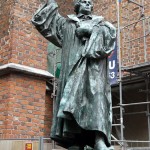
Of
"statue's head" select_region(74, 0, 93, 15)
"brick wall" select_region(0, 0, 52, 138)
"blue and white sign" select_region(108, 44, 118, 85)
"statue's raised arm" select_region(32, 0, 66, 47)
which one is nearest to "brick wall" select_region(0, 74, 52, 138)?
"brick wall" select_region(0, 0, 52, 138)

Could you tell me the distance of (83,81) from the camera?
3160mm

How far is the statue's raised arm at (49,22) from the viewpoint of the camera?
3502mm

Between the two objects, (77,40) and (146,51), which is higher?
(146,51)

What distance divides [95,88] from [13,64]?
11.7ft

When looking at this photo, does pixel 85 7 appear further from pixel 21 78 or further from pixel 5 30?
pixel 5 30

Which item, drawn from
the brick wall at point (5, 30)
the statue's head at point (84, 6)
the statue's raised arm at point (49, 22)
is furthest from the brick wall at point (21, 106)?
the statue's head at point (84, 6)

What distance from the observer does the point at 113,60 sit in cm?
780

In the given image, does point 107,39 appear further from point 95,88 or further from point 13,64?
point 13,64

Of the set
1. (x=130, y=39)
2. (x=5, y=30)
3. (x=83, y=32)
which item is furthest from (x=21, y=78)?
(x=83, y=32)

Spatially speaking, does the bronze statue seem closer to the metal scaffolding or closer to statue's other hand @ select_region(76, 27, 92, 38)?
statue's other hand @ select_region(76, 27, 92, 38)

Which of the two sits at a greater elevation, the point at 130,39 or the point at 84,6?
the point at 130,39

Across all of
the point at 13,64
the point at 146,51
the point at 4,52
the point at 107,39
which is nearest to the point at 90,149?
the point at 107,39

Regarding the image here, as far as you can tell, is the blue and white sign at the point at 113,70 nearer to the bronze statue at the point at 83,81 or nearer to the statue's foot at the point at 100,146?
the bronze statue at the point at 83,81

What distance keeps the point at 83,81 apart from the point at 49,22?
754mm
